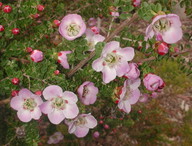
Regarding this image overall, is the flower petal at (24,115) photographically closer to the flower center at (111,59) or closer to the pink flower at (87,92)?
the pink flower at (87,92)

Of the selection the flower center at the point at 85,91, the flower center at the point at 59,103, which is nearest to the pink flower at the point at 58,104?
the flower center at the point at 59,103

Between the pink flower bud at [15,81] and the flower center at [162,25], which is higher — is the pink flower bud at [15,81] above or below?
below

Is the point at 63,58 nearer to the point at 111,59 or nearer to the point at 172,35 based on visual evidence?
the point at 111,59

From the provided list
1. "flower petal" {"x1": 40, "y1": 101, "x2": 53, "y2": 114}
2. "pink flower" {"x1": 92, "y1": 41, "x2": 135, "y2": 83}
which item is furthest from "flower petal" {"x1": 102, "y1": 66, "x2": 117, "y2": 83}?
"flower petal" {"x1": 40, "y1": 101, "x2": 53, "y2": 114}

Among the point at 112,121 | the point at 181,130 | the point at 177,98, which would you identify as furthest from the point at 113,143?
the point at 177,98

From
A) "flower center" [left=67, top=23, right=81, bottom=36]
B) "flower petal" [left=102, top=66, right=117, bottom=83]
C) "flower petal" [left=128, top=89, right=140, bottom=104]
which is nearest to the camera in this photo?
"flower petal" [left=102, top=66, right=117, bottom=83]

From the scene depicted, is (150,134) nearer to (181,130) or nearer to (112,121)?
(181,130)

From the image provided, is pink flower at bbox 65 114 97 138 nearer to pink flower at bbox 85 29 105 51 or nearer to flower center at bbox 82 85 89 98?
flower center at bbox 82 85 89 98
